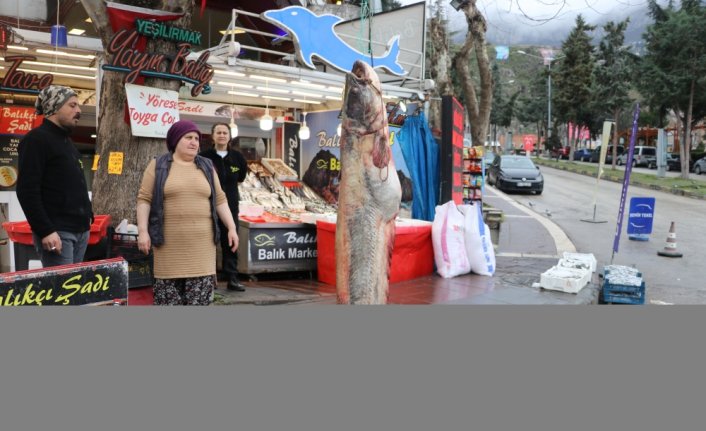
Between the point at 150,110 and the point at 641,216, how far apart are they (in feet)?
28.2

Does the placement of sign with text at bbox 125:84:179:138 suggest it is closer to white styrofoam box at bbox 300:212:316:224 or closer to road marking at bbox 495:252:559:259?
white styrofoam box at bbox 300:212:316:224

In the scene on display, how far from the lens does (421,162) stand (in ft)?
27.8

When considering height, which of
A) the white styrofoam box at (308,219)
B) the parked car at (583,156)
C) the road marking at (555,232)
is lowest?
the road marking at (555,232)

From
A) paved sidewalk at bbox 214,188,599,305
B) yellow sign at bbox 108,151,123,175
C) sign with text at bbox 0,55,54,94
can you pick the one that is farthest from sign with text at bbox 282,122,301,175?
yellow sign at bbox 108,151,123,175

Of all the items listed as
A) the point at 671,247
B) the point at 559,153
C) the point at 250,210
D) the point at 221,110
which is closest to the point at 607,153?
the point at 559,153

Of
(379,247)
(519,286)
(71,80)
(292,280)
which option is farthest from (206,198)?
(71,80)

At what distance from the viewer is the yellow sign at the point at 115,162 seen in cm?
533

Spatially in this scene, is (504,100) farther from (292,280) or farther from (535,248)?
(292,280)

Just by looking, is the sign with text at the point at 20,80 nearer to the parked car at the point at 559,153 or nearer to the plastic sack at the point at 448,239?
the plastic sack at the point at 448,239

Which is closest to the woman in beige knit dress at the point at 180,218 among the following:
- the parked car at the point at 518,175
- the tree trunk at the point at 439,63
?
the tree trunk at the point at 439,63

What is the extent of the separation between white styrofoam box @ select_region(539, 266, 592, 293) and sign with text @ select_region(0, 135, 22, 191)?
23.9 feet

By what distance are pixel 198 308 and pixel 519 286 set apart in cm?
437

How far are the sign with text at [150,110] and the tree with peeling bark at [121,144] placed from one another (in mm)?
98

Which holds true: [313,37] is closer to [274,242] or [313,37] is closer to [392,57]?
[392,57]
